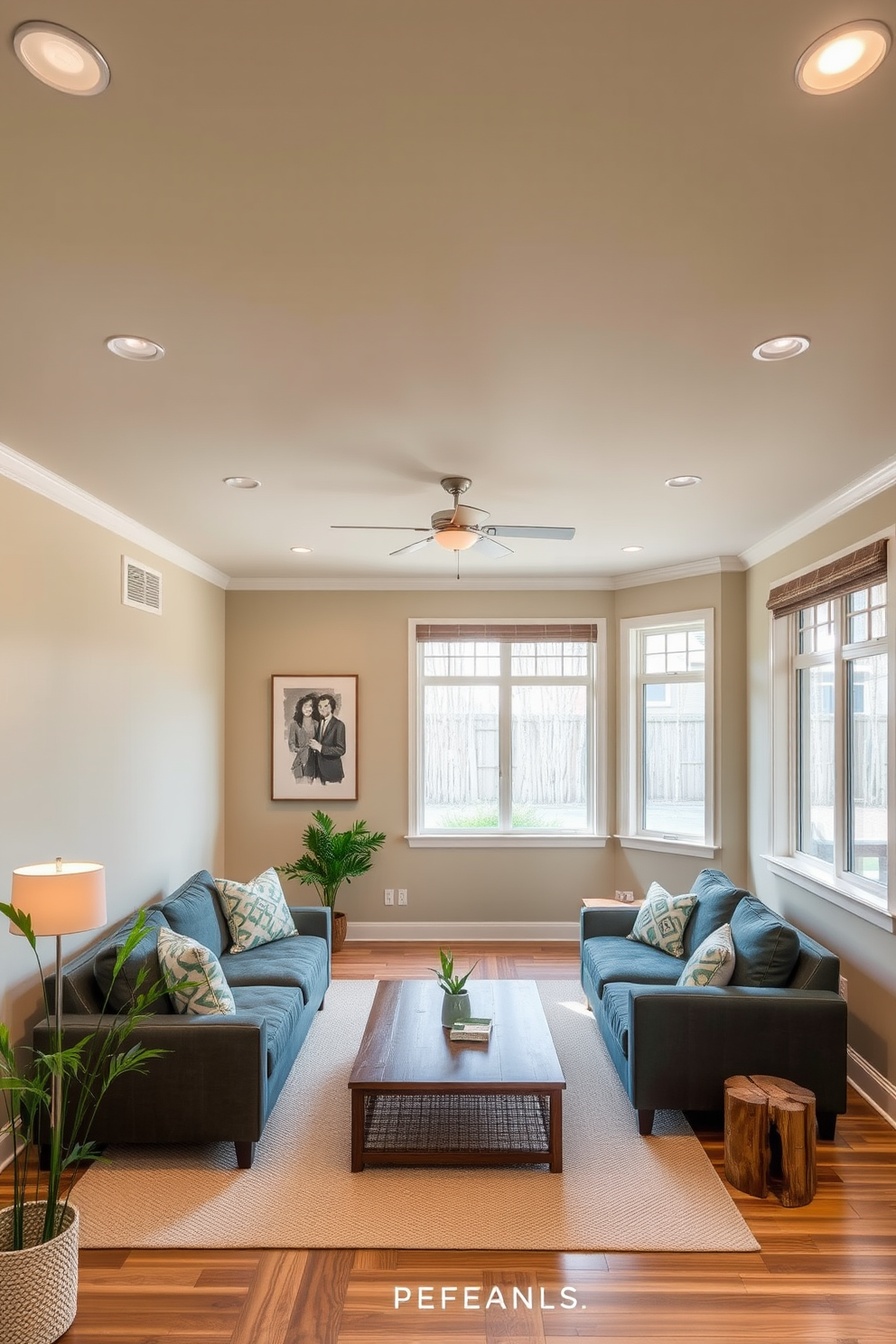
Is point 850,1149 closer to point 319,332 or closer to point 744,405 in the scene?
point 744,405

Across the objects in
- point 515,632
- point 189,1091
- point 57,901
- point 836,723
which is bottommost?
point 189,1091

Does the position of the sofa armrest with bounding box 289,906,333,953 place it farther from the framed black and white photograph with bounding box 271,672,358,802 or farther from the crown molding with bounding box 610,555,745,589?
the crown molding with bounding box 610,555,745,589

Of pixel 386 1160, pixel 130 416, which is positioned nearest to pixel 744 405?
pixel 130 416

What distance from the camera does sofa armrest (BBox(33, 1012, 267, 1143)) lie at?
120 inches

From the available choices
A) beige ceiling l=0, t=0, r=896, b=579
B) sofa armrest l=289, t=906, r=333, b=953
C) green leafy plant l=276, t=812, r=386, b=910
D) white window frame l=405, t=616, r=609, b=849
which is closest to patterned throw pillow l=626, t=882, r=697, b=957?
white window frame l=405, t=616, r=609, b=849

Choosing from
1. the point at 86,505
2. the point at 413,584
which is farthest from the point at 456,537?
the point at 413,584

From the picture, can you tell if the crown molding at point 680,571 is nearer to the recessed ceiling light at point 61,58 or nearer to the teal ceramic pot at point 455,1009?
the teal ceramic pot at point 455,1009

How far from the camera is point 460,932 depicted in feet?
20.7

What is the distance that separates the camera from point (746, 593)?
221 inches

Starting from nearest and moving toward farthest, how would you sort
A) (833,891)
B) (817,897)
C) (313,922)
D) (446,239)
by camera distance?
(446,239) → (833,891) → (817,897) → (313,922)

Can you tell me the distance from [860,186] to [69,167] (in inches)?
60.8

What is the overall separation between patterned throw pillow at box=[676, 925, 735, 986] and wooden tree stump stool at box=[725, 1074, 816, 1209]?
0.53m

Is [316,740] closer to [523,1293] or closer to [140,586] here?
[140,586]

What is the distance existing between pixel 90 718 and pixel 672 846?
12.9 ft
